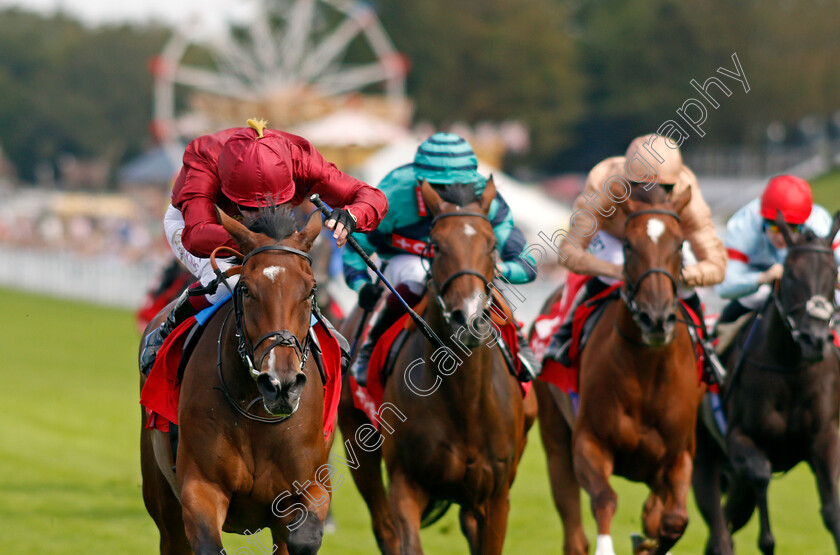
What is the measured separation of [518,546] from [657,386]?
233cm

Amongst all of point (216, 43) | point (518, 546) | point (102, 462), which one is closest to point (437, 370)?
point (518, 546)

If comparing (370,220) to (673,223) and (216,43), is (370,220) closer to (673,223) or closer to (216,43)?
(673,223)

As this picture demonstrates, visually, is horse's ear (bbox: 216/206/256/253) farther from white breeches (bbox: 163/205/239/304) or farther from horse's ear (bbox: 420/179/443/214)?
horse's ear (bbox: 420/179/443/214)

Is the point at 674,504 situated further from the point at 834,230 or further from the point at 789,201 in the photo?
the point at 789,201

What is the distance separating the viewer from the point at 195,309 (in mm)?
5234

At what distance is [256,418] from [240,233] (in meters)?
0.71

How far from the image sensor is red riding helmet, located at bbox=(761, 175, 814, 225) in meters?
6.84

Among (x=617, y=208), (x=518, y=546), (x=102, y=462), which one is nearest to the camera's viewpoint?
(x=617, y=208)

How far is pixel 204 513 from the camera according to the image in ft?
14.6

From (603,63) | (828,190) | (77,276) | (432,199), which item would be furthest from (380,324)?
(603,63)

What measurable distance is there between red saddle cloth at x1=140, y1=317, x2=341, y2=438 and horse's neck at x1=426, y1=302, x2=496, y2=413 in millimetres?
542

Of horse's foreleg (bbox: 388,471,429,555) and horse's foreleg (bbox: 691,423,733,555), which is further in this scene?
horse's foreleg (bbox: 691,423,733,555)

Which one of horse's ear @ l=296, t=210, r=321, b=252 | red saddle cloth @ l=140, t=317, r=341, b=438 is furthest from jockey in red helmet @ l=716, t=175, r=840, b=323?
horse's ear @ l=296, t=210, r=321, b=252

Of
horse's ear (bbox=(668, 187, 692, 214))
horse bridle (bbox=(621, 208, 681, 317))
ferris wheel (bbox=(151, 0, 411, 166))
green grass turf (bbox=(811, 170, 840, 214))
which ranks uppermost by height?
ferris wheel (bbox=(151, 0, 411, 166))
